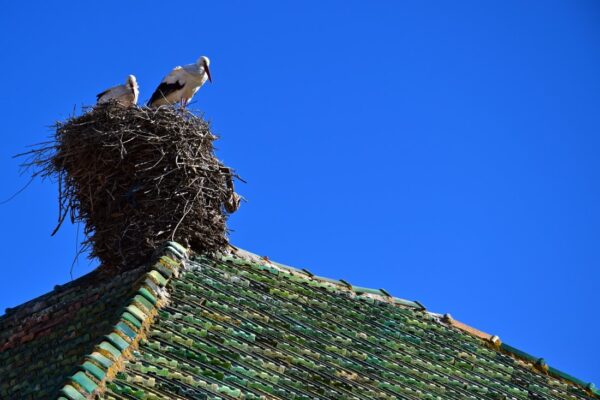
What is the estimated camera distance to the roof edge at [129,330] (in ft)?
24.9

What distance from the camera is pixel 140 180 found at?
10.8 metres

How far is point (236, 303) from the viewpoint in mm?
9609

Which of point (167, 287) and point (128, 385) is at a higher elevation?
point (167, 287)

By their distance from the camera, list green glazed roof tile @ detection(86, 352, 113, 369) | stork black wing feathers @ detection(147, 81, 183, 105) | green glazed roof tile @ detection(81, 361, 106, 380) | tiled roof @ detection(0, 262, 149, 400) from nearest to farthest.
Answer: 1. green glazed roof tile @ detection(81, 361, 106, 380)
2. green glazed roof tile @ detection(86, 352, 113, 369)
3. tiled roof @ detection(0, 262, 149, 400)
4. stork black wing feathers @ detection(147, 81, 183, 105)

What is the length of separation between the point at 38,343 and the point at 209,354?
1.60 meters

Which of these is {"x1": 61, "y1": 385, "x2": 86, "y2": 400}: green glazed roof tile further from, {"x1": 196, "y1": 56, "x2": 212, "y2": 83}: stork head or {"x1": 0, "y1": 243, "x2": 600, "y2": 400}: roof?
{"x1": 196, "y1": 56, "x2": 212, "y2": 83}: stork head

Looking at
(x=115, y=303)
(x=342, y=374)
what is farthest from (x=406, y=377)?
(x=115, y=303)

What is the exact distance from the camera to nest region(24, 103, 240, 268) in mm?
10492

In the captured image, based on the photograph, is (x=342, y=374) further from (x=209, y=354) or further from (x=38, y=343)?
(x=38, y=343)

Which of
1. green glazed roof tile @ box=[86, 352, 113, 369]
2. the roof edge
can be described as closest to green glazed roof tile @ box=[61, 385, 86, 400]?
the roof edge

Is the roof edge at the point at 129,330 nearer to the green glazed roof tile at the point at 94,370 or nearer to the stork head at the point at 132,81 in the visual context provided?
the green glazed roof tile at the point at 94,370

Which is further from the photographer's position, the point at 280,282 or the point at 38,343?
the point at 280,282

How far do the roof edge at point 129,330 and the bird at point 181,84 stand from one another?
4.35 m

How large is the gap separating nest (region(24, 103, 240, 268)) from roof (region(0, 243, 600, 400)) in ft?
1.30
